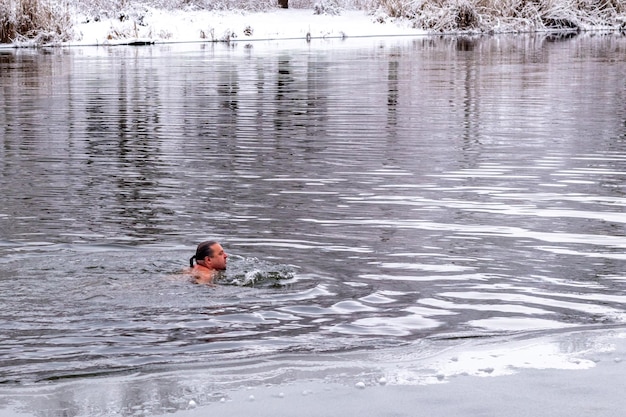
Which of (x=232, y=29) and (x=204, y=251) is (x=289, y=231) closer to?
(x=204, y=251)

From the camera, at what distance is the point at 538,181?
1409 cm

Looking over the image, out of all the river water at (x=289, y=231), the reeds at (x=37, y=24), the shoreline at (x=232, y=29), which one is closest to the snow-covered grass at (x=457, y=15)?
the shoreline at (x=232, y=29)

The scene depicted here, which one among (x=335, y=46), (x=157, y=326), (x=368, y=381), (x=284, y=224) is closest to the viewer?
(x=368, y=381)

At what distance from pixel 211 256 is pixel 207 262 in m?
0.08

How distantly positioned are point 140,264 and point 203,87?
62.2 feet

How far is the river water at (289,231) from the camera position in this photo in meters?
7.20

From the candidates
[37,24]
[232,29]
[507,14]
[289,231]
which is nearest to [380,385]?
[289,231]

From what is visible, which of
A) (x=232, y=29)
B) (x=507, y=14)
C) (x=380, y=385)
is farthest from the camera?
(x=507, y=14)

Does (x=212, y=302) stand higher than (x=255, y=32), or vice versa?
(x=255, y=32)

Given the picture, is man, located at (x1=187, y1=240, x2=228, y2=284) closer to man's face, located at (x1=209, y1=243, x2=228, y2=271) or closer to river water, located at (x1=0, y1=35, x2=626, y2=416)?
man's face, located at (x1=209, y1=243, x2=228, y2=271)

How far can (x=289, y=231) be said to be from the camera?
1126cm

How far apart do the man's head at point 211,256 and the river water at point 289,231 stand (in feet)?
0.54

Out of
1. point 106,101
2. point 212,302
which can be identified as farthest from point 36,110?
point 212,302

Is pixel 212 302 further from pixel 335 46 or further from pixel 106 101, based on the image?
pixel 335 46
